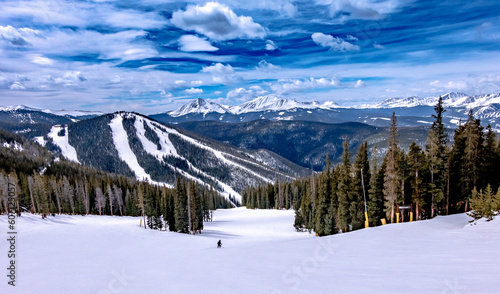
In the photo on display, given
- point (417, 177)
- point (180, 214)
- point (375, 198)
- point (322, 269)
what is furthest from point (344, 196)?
point (180, 214)

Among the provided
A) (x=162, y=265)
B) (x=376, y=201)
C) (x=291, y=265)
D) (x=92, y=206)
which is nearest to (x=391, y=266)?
(x=291, y=265)

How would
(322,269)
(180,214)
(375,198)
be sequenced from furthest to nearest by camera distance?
1. (180,214)
2. (375,198)
3. (322,269)

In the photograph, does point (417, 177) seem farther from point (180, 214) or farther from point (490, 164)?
point (180, 214)

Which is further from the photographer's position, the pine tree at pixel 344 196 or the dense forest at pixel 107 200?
the dense forest at pixel 107 200

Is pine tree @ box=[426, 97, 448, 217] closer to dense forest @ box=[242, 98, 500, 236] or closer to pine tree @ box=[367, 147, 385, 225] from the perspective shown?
dense forest @ box=[242, 98, 500, 236]

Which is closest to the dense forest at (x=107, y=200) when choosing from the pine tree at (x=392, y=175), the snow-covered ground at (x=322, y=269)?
the snow-covered ground at (x=322, y=269)

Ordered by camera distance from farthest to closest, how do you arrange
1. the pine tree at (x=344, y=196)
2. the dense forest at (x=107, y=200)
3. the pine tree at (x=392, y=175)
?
the dense forest at (x=107, y=200) → the pine tree at (x=344, y=196) → the pine tree at (x=392, y=175)

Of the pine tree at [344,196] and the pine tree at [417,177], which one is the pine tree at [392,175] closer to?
the pine tree at [417,177]

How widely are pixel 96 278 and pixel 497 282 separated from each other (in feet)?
72.6

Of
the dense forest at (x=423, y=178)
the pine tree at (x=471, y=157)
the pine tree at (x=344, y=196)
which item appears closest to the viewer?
the dense forest at (x=423, y=178)

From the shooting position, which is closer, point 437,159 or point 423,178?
point 437,159

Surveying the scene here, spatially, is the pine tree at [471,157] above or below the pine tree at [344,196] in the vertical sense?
above

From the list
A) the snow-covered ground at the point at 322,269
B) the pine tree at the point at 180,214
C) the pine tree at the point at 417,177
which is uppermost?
the pine tree at the point at 417,177

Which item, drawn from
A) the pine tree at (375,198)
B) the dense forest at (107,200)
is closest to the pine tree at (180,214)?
the dense forest at (107,200)
